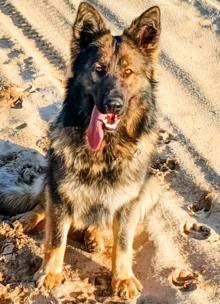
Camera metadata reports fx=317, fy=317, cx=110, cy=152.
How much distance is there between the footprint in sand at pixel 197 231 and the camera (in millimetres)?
3740

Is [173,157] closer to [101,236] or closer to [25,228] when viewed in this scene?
[101,236]

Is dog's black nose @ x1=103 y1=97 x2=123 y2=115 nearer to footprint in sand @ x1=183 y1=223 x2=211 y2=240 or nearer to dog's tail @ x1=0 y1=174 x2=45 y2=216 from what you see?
dog's tail @ x1=0 y1=174 x2=45 y2=216

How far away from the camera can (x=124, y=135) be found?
306 centimetres

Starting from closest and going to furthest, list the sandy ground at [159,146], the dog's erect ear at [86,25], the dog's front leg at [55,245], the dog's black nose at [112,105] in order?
the dog's black nose at [112,105], the dog's erect ear at [86,25], the dog's front leg at [55,245], the sandy ground at [159,146]

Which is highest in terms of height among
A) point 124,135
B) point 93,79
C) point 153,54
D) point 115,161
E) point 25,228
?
point 153,54

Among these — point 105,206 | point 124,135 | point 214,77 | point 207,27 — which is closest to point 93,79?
point 124,135

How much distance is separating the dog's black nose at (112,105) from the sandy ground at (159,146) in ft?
5.43

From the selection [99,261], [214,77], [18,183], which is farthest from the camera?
[214,77]

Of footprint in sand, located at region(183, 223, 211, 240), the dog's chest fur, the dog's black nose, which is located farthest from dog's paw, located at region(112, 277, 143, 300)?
the dog's black nose

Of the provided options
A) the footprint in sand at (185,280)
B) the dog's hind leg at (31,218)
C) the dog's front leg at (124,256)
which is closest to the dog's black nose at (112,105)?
the dog's front leg at (124,256)

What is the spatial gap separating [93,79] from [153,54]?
2.25 ft

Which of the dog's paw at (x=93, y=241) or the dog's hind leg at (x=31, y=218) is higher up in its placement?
the dog's paw at (x=93, y=241)

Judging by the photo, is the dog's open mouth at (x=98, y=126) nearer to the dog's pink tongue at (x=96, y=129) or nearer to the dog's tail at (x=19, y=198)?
the dog's pink tongue at (x=96, y=129)

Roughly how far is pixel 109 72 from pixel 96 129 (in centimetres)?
54
